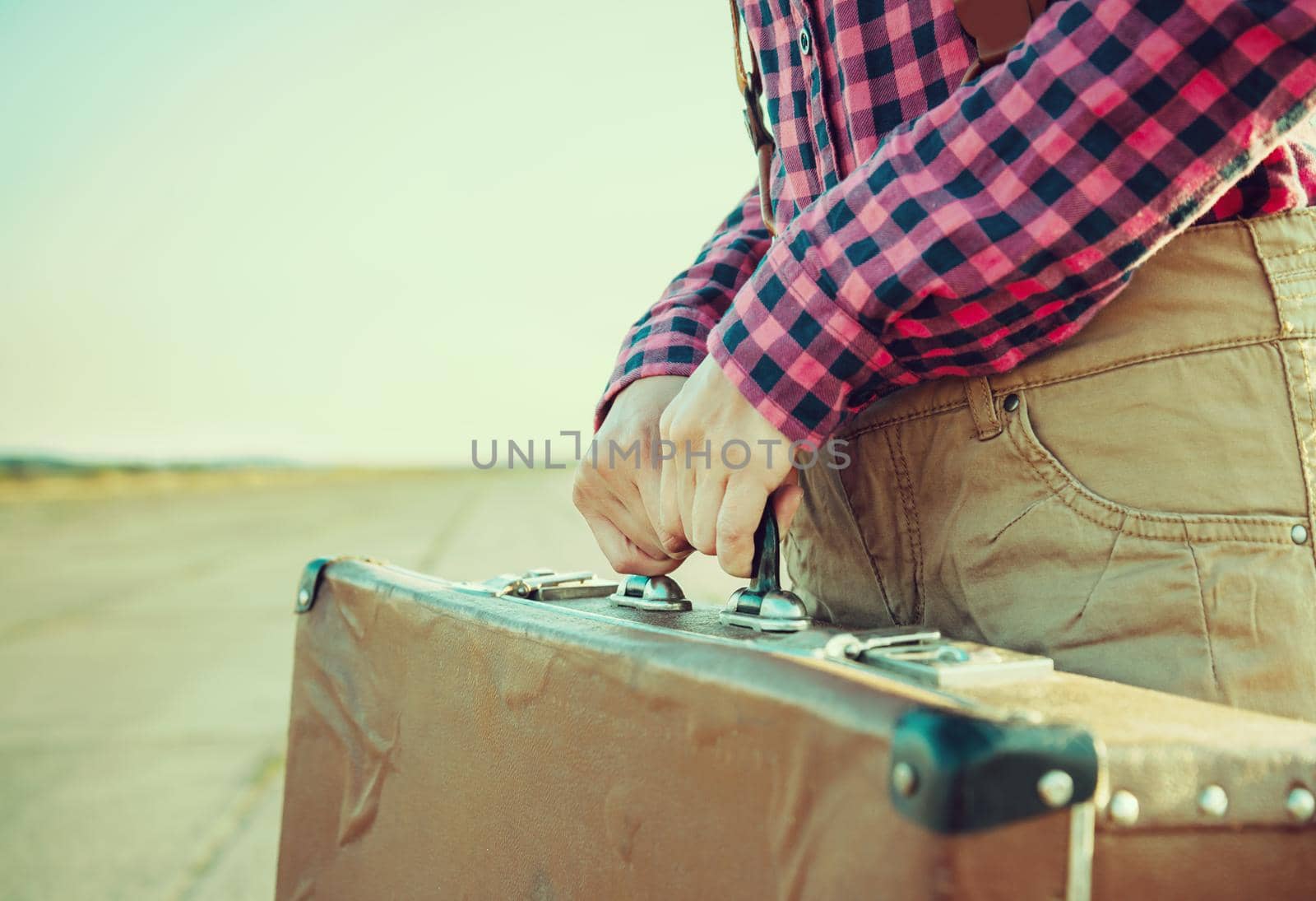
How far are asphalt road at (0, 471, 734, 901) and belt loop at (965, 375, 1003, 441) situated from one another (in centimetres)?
221

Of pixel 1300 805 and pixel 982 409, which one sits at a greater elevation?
pixel 982 409

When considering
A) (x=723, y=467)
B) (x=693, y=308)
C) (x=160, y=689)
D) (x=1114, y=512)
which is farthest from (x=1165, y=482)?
(x=160, y=689)

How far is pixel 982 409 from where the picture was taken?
92 centimetres

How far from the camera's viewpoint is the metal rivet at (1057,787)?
1.66ft

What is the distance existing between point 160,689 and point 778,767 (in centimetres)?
425

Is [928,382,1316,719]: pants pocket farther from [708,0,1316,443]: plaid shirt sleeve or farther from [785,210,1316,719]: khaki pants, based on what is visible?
[708,0,1316,443]: plaid shirt sleeve

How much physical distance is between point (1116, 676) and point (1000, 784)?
38 centimetres

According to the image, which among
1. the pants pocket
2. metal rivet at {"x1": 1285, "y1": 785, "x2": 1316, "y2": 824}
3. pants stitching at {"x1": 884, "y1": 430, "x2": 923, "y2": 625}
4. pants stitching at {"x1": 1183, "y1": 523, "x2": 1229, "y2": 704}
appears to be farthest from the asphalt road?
metal rivet at {"x1": 1285, "y1": 785, "x2": 1316, "y2": 824}

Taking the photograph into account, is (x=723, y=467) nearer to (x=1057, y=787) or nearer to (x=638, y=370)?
(x=638, y=370)

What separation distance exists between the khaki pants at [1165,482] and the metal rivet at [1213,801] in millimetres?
257

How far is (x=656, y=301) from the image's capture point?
1.27 meters

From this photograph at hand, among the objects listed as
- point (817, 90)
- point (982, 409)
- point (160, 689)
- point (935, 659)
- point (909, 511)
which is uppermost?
point (817, 90)

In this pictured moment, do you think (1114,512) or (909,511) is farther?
(909,511)

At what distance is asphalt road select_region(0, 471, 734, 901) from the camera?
2.54 m
